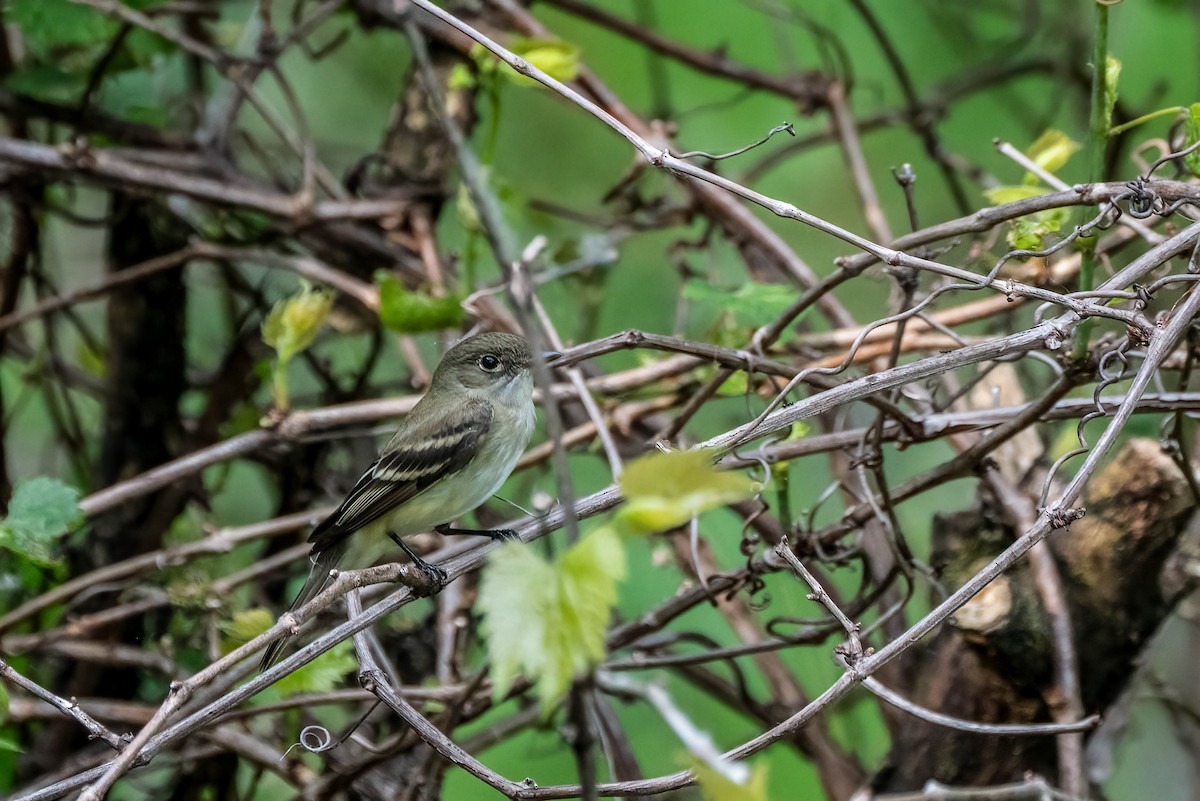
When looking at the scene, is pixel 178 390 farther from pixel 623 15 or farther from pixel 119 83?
pixel 623 15

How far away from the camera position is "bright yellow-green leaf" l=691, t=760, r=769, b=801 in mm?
1244

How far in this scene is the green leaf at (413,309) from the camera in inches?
120

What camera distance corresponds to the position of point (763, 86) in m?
4.18

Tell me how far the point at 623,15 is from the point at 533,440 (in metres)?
2.06

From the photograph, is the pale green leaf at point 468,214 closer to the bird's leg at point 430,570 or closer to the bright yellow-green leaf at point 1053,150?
the bird's leg at point 430,570

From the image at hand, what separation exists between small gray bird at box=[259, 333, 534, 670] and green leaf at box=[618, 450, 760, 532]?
1.64 m

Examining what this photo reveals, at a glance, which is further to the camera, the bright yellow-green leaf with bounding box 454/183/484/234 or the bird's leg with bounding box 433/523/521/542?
the bright yellow-green leaf with bounding box 454/183/484/234

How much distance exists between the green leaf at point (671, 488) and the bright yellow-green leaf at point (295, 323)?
1.93 metres

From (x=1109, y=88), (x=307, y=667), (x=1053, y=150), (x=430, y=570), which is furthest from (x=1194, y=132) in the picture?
(x=307, y=667)

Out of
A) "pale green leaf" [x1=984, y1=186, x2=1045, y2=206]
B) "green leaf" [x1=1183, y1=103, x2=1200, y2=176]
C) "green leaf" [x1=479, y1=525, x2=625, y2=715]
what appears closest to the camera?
"green leaf" [x1=479, y1=525, x2=625, y2=715]

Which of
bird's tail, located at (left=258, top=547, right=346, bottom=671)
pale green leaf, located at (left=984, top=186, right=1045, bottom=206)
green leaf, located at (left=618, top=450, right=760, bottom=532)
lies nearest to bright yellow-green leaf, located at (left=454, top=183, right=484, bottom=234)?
bird's tail, located at (left=258, top=547, right=346, bottom=671)

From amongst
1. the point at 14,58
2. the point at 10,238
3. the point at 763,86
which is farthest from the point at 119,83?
the point at 763,86

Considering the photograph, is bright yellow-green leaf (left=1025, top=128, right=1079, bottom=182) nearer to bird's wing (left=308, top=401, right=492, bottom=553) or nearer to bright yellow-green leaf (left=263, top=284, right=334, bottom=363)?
bird's wing (left=308, top=401, right=492, bottom=553)

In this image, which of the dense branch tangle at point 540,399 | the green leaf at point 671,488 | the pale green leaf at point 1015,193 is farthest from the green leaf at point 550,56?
the green leaf at point 671,488
